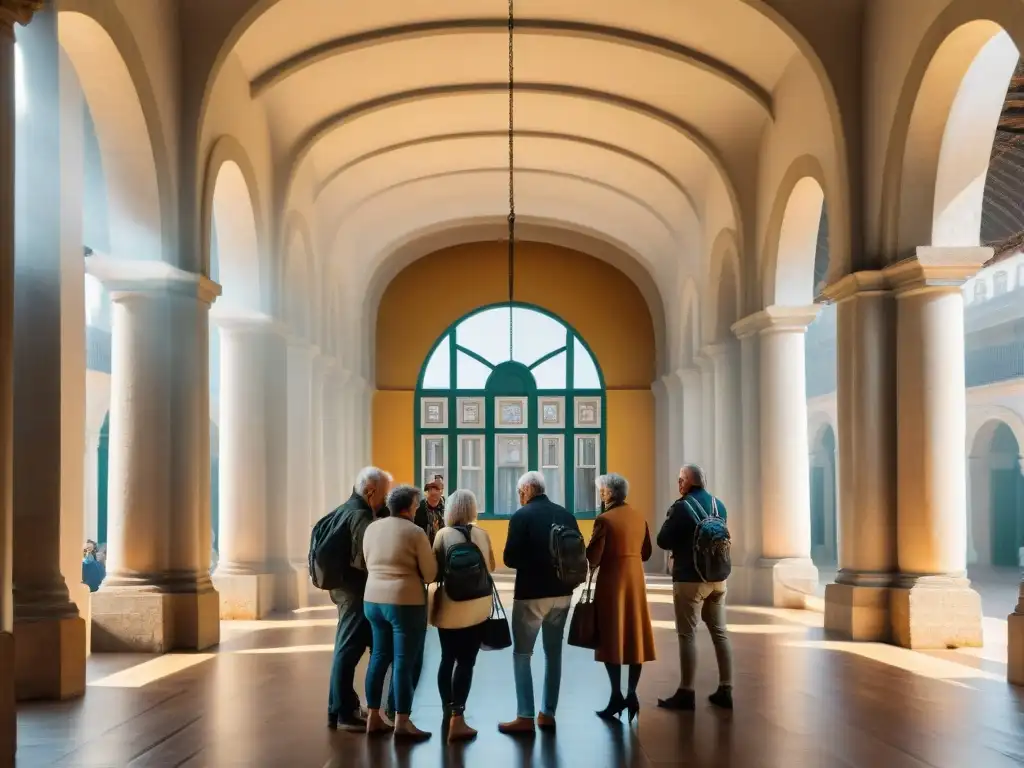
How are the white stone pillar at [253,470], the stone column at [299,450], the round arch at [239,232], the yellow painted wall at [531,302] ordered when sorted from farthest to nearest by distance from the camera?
the yellow painted wall at [531,302], the stone column at [299,450], the white stone pillar at [253,470], the round arch at [239,232]

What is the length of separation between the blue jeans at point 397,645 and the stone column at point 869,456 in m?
6.15

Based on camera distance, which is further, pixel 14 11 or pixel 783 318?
pixel 783 318

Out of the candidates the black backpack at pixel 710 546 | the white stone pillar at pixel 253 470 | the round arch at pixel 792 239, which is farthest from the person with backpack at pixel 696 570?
the white stone pillar at pixel 253 470

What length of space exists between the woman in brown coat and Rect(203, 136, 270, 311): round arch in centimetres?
752

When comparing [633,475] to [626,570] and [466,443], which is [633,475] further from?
[626,570]

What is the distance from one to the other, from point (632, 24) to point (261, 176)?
4.73m

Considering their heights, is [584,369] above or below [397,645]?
above

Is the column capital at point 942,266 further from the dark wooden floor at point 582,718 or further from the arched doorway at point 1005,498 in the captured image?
the arched doorway at point 1005,498

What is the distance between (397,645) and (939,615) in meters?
6.29

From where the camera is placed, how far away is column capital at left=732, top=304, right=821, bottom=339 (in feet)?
53.3

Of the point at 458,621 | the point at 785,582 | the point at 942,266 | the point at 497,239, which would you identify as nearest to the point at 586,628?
the point at 458,621

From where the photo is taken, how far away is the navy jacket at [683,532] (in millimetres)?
8023

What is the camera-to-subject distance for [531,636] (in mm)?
7207

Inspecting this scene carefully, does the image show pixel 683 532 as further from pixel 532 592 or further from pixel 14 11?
pixel 14 11
